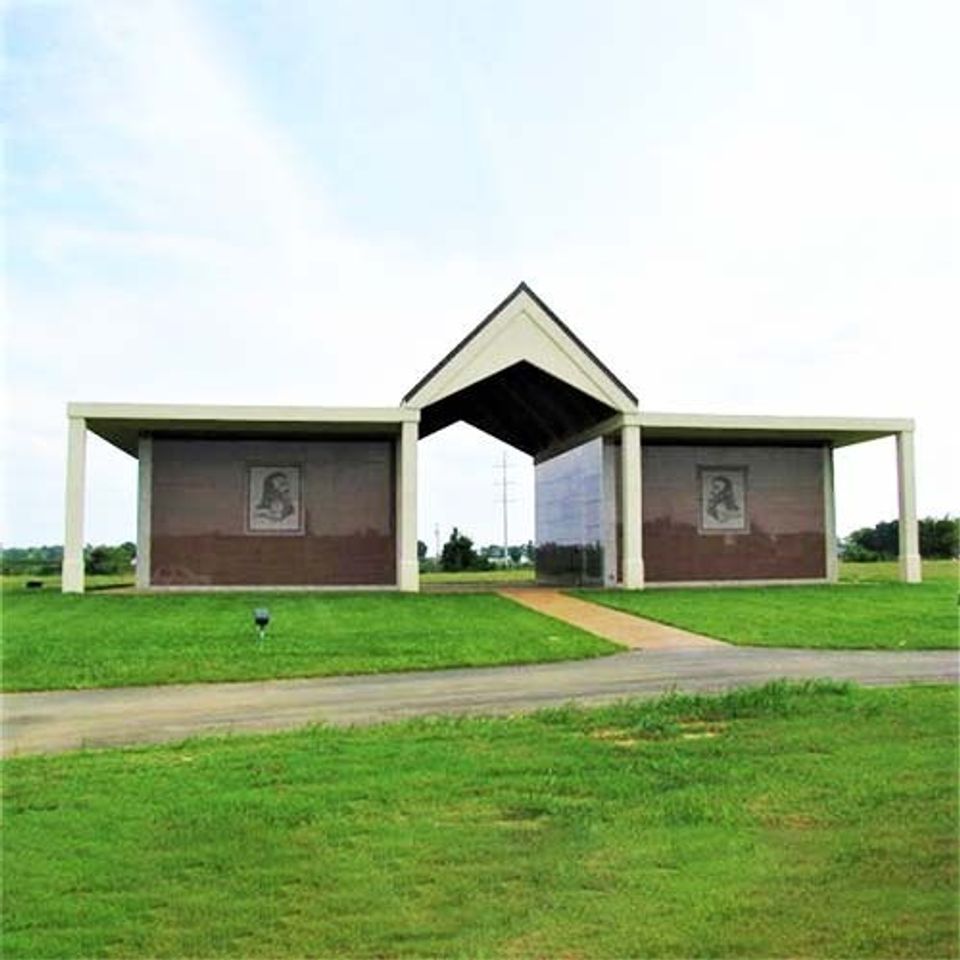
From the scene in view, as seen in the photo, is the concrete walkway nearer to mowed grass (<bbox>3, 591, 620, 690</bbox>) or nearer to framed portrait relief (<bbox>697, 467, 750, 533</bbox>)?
mowed grass (<bbox>3, 591, 620, 690</bbox>)

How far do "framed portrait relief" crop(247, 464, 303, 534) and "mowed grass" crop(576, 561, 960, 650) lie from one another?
9280 mm

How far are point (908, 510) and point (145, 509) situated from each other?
75.7 ft

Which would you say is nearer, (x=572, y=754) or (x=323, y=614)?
(x=572, y=754)

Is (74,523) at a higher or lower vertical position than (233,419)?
lower

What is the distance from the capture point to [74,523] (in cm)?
3025

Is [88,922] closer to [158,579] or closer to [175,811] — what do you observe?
[175,811]

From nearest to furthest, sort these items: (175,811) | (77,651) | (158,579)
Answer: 1. (175,811)
2. (77,651)
3. (158,579)

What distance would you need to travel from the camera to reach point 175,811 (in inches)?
281

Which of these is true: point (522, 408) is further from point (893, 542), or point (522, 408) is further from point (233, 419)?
point (893, 542)

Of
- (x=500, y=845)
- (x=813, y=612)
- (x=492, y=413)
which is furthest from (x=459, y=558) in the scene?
(x=500, y=845)

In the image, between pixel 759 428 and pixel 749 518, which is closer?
pixel 759 428

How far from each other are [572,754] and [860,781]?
2.17 meters

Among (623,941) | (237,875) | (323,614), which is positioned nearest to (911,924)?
(623,941)

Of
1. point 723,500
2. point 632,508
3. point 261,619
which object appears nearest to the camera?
point 261,619
